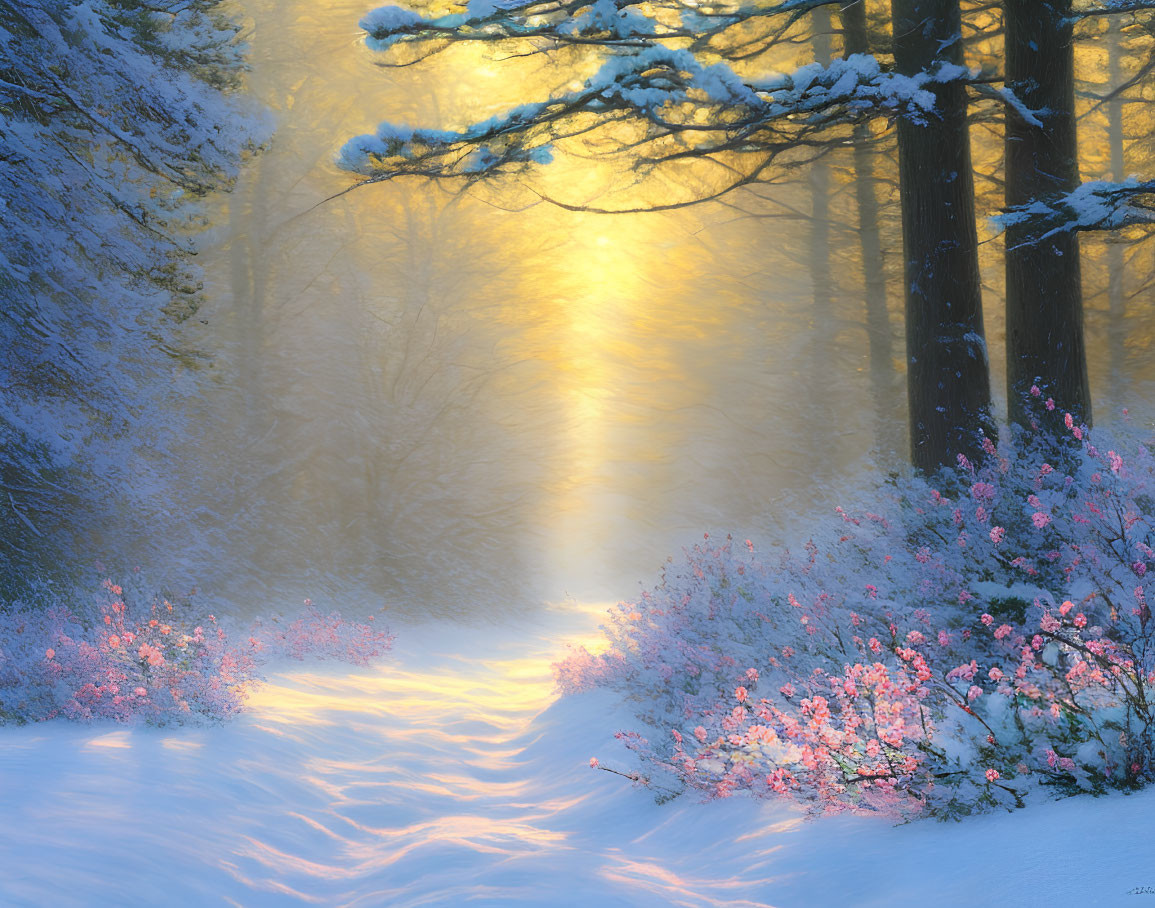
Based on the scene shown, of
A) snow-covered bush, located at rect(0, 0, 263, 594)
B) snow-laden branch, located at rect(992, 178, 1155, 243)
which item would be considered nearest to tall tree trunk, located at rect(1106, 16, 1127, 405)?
snow-laden branch, located at rect(992, 178, 1155, 243)

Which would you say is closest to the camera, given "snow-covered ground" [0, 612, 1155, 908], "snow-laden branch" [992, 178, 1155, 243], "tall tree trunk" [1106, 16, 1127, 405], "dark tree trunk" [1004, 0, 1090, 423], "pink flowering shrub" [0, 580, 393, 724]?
"snow-covered ground" [0, 612, 1155, 908]

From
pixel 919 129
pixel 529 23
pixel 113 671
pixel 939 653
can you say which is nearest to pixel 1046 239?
pixel 919 129

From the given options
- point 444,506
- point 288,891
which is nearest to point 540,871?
point 288,891

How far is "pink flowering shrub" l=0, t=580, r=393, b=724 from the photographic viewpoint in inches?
239

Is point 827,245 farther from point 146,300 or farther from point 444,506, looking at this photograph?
point 146,300

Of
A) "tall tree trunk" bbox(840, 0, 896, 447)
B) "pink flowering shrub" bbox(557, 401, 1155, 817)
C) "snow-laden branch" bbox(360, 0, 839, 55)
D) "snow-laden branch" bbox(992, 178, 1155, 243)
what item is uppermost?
"tall tree trunk" bbox(840, 0, 896, 447)

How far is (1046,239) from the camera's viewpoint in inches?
283

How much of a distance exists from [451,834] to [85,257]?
24.3 feet

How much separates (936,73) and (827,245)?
10485 millimetres

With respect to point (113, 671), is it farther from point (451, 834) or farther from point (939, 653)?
point (939, 653)

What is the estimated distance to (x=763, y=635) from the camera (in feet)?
19.2

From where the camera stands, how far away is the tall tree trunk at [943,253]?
7449 mm

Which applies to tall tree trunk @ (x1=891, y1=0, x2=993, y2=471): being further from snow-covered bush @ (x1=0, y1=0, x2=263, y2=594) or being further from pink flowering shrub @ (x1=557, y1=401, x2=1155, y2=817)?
snow-covered bush @ (x1=0, y1=0, x2=263, y2=594)

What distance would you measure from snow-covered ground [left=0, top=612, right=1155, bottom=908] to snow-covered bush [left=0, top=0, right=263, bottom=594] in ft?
13.3
